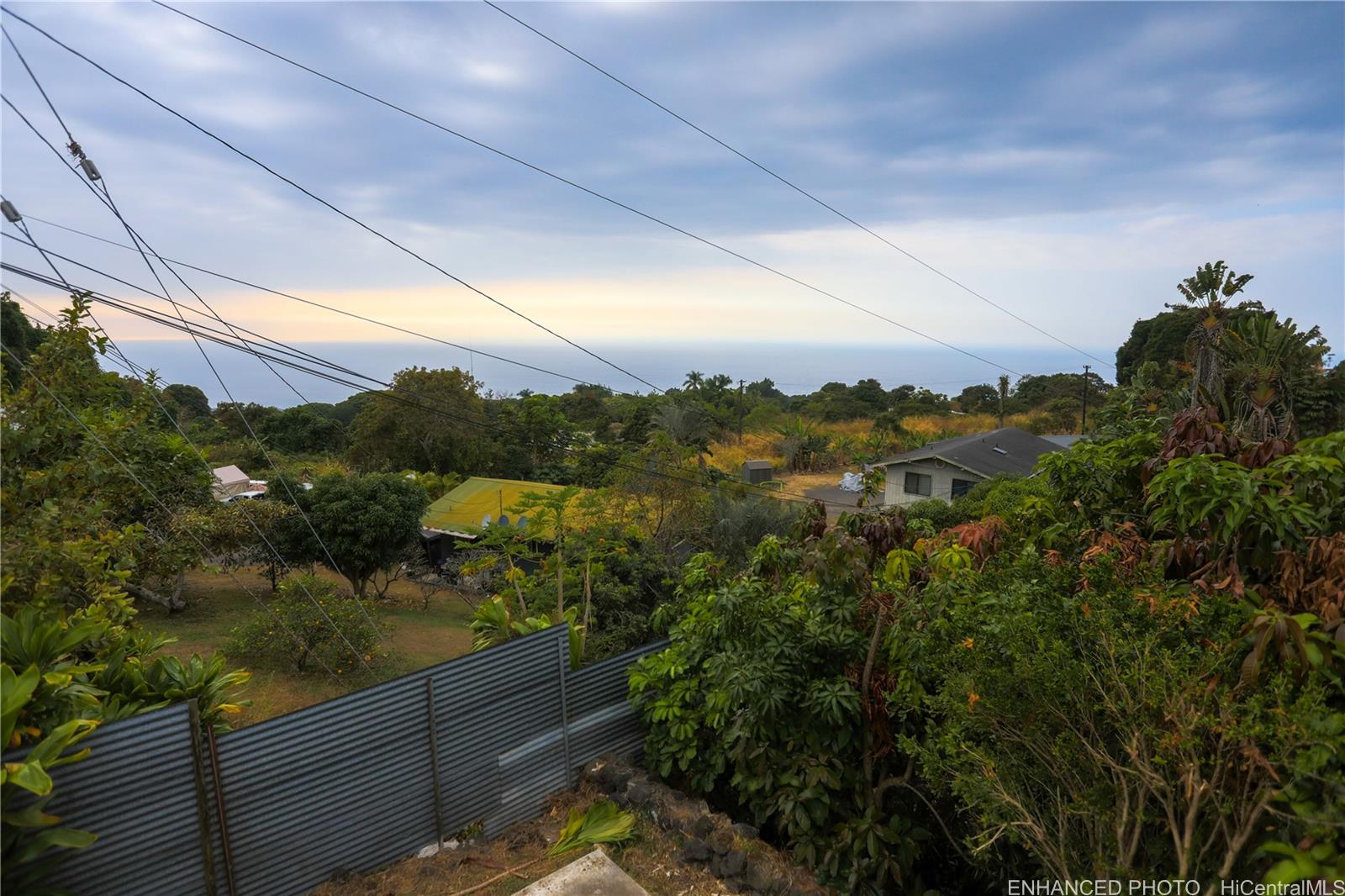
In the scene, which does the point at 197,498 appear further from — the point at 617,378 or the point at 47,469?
the point at 617,378

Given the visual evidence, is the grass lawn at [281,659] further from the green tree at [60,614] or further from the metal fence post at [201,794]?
the metal fence post at [201,794]

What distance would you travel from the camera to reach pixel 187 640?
500 inches

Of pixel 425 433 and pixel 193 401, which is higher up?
pixel 193 401

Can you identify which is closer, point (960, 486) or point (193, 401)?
point (960, 486)

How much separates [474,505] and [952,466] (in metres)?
15.4

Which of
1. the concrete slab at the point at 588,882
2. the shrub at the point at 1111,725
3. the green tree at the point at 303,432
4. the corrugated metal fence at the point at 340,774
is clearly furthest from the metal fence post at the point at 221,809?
the green tree at the point at 303,432

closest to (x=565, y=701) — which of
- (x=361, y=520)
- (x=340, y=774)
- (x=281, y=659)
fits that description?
(x=340, y=774)

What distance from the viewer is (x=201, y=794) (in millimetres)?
4238

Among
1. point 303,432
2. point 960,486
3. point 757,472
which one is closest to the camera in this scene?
point 960,486

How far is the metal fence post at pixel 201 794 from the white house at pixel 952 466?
68.4ft

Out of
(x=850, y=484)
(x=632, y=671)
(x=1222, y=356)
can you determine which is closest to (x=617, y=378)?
(x=632, y=671)

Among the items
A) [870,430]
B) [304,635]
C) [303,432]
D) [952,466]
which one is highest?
[870,430]

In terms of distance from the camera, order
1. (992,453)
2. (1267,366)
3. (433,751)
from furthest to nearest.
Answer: (992,453)
(1267,366)
(433,751)

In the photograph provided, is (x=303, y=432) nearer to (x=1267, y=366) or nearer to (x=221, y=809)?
(x=221, y=809)
